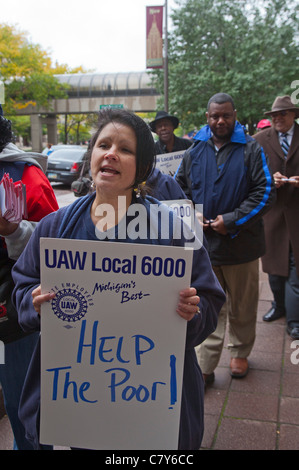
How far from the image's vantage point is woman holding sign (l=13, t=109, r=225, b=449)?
1.65m

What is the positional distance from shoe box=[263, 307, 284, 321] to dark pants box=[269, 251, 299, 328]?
0.04 m

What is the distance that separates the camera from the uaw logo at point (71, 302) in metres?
1.53

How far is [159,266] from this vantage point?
1.49 m

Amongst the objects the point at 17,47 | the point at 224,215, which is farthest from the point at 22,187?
the point at 17,47

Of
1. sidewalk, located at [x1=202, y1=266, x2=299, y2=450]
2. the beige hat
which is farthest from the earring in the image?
the beige hat

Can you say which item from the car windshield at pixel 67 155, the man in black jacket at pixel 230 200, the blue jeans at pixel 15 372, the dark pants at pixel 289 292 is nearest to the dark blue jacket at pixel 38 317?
the blue jeans at pixel 15 372

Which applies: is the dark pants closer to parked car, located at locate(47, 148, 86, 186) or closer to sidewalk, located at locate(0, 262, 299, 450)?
sidewalk, located at locate(0, 262, 299, 450)

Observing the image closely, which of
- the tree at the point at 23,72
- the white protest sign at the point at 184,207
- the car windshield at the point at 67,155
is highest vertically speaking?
the tree at the point at 23,72

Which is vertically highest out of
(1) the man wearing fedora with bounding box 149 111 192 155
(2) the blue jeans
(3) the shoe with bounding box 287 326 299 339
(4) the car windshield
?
(1) the man wearing fedora with bounding box 149 111 192 155

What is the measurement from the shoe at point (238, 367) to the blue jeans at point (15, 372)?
5.67 ft

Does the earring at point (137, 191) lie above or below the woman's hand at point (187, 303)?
above

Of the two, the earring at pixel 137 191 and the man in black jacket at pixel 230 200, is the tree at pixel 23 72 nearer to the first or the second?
the man in black jacket at pixel 230 200

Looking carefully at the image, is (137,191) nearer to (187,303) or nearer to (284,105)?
(187,303)

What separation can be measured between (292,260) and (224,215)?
1.51m
